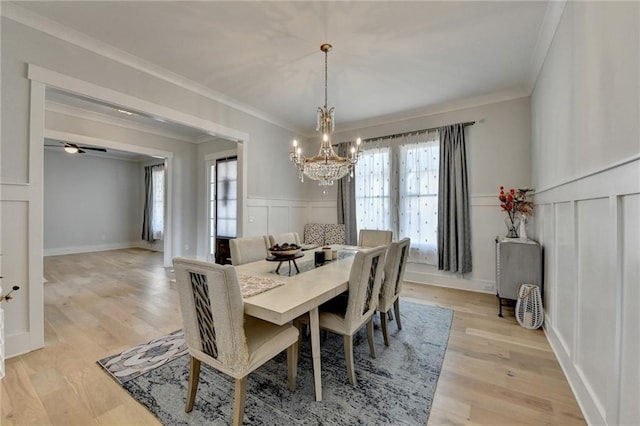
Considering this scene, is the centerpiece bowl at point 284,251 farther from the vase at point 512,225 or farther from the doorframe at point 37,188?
the vase at point 512,225

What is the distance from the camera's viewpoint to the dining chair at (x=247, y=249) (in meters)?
2.62

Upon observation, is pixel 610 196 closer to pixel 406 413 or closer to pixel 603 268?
pixel 603 268

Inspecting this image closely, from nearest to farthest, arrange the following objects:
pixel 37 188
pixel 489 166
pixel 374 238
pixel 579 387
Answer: pixel 579 387
pixel 37 188
pixel 374 238
pixel 489 166

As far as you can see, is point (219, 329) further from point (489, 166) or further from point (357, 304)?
point (489, 166)

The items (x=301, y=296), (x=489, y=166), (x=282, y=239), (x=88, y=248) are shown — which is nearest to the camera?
(x=301, y=296)

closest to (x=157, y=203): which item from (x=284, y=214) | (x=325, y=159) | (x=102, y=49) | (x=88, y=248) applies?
(x=88, y=248)

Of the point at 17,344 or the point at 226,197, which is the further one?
the point at 226,197

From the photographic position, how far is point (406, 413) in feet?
5.37

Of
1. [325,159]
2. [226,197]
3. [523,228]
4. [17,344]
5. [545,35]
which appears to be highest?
[545,35]

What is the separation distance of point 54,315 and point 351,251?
3.43 m

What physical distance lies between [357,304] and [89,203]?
8.57m

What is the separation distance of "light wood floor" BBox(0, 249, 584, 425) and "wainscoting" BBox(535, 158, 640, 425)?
9.1 inches

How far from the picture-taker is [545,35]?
239cm

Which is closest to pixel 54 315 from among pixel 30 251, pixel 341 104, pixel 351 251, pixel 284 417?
pixel 30 251
